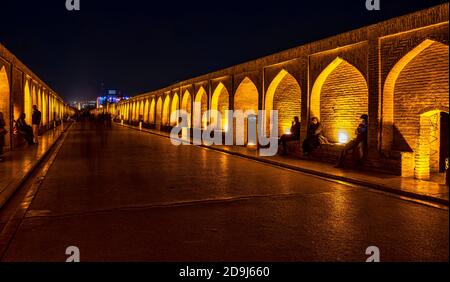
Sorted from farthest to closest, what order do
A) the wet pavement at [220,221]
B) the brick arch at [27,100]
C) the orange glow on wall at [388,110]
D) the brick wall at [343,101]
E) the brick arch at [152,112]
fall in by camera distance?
the brick arch at [152,112], the brick arch at [27,100], the brick wall at [343,101], the orange glow on wall at [388,110], the wet pavement at [220,221]

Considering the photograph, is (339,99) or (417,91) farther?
(339,99)

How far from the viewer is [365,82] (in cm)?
1299

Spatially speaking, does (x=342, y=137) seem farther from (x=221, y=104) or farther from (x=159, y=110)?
(x=159, y=110)

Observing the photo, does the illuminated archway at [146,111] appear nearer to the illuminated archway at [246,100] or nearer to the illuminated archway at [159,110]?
the illuminated archway at [159,110]

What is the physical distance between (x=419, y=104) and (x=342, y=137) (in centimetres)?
342

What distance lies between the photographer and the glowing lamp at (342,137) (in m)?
13.9

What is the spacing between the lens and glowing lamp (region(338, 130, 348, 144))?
45.7 ft

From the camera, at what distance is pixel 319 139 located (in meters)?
14.4

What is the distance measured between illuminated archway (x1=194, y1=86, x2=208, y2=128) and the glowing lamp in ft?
46.2

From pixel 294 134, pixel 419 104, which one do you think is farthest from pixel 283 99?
pixel 419 104

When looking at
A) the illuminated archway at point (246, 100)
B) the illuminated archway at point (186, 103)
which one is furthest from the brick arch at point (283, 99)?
the illuminated archway at point (186, 103)

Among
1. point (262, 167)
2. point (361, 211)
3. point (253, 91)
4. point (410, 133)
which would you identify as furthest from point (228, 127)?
point (361, 211)

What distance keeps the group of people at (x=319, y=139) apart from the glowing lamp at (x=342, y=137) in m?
0.43

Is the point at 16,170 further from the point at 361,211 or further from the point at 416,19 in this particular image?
the point at 416,19
